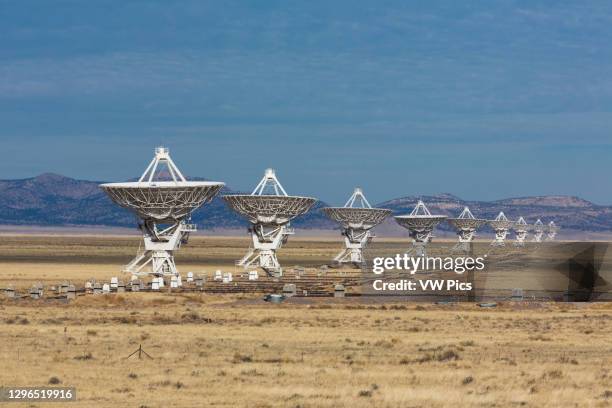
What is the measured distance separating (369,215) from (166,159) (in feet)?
144

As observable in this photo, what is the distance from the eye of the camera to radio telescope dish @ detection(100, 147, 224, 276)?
72.7 metres

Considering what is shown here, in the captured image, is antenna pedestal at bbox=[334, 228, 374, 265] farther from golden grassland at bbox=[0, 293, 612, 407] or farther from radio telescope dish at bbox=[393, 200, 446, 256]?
golden grassland at bbox=[0, 293, 612, 407]

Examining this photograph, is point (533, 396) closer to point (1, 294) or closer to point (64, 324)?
point (64, 324)

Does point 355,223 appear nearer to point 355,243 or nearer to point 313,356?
point 355,243

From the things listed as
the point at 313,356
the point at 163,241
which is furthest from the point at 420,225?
the point at 313,356

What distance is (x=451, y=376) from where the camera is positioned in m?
26.6

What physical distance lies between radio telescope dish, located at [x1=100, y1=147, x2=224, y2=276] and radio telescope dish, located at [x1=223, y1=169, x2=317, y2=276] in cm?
1372

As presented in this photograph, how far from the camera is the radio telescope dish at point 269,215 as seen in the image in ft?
301

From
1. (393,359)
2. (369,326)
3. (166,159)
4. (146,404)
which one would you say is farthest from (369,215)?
(146,404)

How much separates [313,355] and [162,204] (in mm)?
43995

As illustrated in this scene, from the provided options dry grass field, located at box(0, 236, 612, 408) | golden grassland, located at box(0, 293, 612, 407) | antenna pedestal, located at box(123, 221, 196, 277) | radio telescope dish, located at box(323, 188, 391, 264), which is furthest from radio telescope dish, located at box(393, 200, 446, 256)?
golden grassland, located at box(0, 293, 612, 407)

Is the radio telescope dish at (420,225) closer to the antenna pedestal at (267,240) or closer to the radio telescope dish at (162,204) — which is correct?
the antenna pedestal at (267,240)

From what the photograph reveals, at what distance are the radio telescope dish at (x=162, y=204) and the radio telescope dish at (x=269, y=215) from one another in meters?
13.7

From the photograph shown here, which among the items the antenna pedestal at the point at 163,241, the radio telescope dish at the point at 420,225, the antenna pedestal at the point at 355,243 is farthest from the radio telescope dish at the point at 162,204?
the radio telescope dish at the point at 420,225
